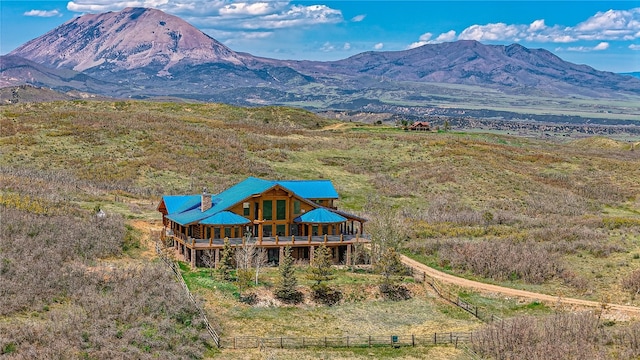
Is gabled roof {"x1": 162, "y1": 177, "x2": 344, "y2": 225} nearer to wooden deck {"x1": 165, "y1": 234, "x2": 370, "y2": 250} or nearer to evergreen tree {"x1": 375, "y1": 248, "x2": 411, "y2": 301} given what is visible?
wooden deck {"x1": 165, "y1": 234, "x2": 370, "y2": 250}

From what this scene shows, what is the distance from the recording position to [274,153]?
361ft

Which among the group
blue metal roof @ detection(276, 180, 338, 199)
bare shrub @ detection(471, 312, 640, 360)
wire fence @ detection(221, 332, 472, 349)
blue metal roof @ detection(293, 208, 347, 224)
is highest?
blue metal roof @ detection(276, 180, 338, 199)

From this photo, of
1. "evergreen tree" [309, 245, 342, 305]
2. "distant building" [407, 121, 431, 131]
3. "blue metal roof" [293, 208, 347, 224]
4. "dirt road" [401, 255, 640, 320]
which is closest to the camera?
"dirt road" [401, 255, 640, 320]

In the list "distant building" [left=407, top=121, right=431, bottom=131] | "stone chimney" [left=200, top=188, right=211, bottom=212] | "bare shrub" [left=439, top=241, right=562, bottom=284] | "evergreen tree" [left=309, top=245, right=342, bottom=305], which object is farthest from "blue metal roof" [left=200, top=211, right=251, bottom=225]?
"distant building" [left=407, top=121, right=431, bottom=131]

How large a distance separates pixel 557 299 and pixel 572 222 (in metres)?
28.5

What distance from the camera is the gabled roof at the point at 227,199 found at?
5222cm

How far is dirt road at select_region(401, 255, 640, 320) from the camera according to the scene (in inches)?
1818

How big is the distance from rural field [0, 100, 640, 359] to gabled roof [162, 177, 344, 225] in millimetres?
3582

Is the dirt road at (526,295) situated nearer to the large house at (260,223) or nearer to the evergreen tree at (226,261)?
the large house at (260,223)

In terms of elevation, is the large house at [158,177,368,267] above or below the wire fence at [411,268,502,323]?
above

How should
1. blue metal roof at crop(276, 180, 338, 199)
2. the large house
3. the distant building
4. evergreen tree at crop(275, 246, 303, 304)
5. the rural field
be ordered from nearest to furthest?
the rural field → evergreen tree at crop(275, 246, 303, 304) → the large house → blue metal roof at crop(276, 180, 338, 199) → the distant building

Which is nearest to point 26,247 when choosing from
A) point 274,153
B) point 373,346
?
point 373,346

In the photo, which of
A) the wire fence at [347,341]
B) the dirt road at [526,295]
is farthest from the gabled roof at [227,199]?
the wire fence at [347,341]

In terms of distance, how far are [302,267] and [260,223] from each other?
4.86 metres
